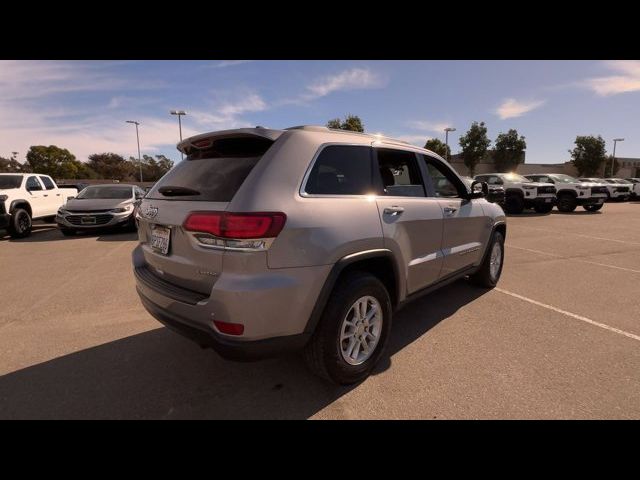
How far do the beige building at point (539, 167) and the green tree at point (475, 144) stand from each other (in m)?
2.37

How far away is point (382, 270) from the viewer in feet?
9.37

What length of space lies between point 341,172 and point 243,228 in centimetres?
95

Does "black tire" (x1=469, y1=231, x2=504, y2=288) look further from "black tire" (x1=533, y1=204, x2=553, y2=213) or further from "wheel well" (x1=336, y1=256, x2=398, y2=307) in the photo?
"black tire" (x1=533, y1=204, x2=553, y2=213)

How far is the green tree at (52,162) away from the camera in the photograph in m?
56.7

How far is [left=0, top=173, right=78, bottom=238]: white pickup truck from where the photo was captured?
9.31 m

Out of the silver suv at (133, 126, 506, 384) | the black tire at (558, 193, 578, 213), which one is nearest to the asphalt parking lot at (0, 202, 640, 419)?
the silver suv at (133, 126, 506, 384)

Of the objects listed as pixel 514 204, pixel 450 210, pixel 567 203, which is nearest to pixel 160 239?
pixel 450 210

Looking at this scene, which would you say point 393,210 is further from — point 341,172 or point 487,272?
point 487,272

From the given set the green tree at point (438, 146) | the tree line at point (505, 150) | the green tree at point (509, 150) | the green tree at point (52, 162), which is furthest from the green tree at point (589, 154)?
the green tree at point (52, 162)

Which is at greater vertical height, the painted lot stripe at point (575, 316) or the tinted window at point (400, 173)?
the tinted window at point (400, 173)

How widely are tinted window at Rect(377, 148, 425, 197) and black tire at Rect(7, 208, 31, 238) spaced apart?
10616mm

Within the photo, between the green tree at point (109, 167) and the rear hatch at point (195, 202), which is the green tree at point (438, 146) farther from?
the green tree at point (109, 167)
